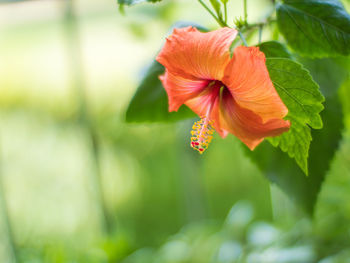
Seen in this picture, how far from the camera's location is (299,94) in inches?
6.7

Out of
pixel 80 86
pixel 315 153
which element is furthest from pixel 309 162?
pixel 80 86

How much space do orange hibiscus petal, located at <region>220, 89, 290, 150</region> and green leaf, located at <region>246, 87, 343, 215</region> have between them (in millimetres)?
64

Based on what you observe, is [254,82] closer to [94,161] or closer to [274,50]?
[274,50]

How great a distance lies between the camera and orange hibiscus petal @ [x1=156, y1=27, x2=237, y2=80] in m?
0.16

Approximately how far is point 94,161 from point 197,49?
0.76 meters

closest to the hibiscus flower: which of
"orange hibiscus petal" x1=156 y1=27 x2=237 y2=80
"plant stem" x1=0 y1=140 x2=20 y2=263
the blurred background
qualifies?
"orange hibiscus petal" x1=156 y1=27 x2=237 y2=80

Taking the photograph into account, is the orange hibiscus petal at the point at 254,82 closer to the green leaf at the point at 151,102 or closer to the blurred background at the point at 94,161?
the green leaf at the point at 151,102

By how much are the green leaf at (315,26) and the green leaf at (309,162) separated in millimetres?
52

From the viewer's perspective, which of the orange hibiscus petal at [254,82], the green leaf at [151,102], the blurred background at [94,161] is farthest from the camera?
the blurred background at [94,161]

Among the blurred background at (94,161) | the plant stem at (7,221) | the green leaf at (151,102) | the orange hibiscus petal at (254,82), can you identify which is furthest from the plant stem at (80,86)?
the orange hibiscus petal at (254,82)

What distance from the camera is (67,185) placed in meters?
0.94

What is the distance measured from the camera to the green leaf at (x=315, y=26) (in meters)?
0.19

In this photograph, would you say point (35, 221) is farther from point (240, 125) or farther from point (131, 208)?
point (240, 125)

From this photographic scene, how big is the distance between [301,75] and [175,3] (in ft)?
2.16
